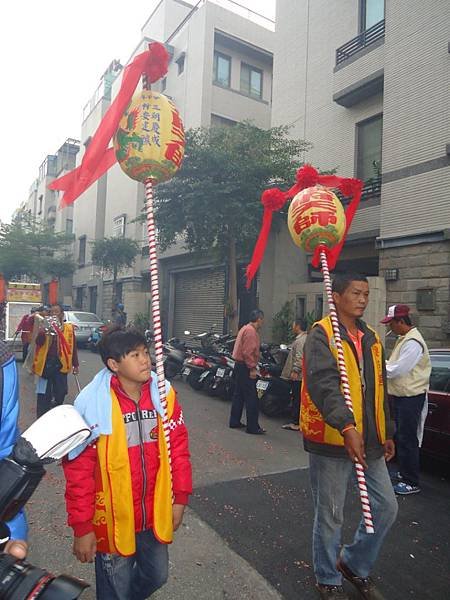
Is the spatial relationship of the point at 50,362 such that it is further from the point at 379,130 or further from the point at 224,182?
the point at 379,130

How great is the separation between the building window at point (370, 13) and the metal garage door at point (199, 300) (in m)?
8.51

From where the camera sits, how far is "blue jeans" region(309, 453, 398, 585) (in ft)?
8.81

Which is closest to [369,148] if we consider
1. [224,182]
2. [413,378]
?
[224,182]

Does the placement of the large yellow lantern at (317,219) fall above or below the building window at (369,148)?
below

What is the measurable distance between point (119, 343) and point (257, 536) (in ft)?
7.24

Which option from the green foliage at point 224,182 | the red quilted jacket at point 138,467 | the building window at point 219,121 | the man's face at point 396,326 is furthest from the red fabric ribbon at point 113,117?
the building window at point 219,121

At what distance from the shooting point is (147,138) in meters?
2.87

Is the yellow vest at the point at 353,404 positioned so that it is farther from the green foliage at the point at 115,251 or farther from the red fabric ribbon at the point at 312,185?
the green foliage at the point at 115,251

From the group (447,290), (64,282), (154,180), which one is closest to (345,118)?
(447,290)

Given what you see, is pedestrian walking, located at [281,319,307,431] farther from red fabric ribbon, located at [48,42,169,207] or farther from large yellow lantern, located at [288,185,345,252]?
red fabric ribbon, located at [48,42,169,207]

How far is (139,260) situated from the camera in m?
23.7

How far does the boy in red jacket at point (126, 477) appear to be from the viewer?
199 cm

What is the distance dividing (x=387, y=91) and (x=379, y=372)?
9439 mm

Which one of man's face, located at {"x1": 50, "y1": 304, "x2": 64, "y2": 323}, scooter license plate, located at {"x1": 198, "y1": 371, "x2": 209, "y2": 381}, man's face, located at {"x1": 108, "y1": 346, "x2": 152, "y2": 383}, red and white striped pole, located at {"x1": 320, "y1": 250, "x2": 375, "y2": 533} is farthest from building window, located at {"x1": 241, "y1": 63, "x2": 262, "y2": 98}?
man's face, located at {"x1": 108, "y1": 346, "x2": 152, "y2": 383}
